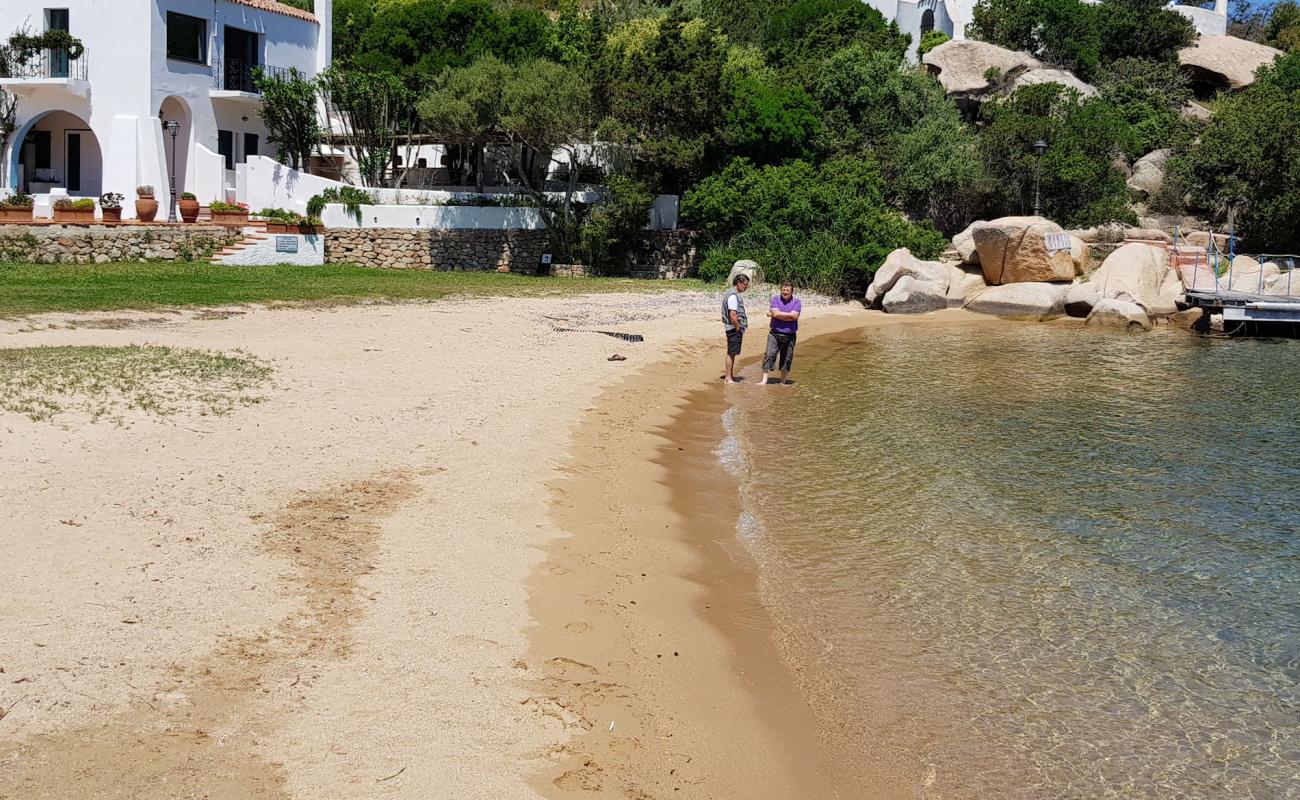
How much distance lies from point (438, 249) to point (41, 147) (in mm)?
14190

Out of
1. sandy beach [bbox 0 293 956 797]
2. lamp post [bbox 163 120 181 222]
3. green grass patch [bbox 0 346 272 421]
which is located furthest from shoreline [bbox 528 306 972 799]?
lamp post [bbox 163 120 181 222]

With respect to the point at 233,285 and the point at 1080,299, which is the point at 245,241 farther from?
the point at 1080,299

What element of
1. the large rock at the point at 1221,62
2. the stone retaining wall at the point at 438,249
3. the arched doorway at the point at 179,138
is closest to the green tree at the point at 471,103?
the stone retaining wall at the point at 438,249

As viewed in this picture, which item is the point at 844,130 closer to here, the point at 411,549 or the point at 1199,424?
the point at 1199,424

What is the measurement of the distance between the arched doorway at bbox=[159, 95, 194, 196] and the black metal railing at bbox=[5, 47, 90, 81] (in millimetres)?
2922

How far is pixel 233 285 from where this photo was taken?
81.2 feet

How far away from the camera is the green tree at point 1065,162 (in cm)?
4322

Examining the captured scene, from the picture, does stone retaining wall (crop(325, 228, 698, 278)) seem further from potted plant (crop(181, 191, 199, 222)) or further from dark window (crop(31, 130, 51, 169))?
dark window (crop(31, 130, 51, 169))

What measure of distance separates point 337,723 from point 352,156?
38.1 m

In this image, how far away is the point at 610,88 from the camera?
34531 millimetres

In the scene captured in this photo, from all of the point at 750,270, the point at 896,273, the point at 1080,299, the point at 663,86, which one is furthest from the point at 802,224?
the point at 1080,299

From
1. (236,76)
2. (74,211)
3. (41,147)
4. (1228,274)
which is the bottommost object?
(1228,274)

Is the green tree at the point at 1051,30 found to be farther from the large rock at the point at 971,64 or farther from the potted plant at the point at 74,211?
the potted plant at the point at 74,211

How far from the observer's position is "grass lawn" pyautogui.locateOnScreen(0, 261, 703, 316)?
20.6 metres
